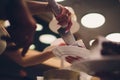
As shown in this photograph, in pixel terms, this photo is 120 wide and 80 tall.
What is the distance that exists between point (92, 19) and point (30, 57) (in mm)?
821

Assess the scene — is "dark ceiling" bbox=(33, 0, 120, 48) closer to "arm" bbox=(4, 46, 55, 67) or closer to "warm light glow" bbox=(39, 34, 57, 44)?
"warm light glow" bbox=(39, 34, 57, 44)

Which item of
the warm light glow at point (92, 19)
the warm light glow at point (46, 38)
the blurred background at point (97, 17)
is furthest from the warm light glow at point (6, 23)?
the warm light glow at point (92, 19)

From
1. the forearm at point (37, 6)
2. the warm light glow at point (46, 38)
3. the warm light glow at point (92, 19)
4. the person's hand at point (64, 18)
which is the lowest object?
the person's hand at point (64, 18)

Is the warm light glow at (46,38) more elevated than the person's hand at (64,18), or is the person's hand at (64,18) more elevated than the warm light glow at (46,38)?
the warm light glow at (46,38)

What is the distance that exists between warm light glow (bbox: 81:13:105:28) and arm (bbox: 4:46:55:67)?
75 cm

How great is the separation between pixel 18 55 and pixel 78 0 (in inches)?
33.6

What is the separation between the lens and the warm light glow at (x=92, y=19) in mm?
1881

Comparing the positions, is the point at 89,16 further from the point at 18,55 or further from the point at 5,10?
the point at 5,10

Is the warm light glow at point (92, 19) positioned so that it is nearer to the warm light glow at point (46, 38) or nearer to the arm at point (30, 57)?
the warm light glow at point (46, 38)

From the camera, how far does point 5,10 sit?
89 cm

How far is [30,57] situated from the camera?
117cm

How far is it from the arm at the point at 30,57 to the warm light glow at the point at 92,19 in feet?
2.45

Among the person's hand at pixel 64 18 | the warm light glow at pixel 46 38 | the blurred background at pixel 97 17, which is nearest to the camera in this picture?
→ the person's hand at pixel 64 18

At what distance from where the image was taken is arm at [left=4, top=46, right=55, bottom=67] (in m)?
1.09
